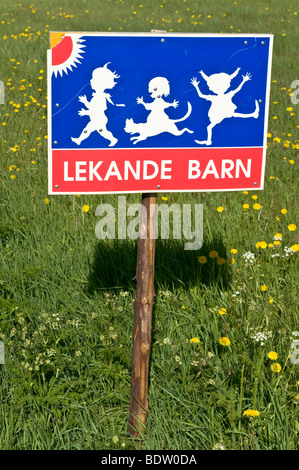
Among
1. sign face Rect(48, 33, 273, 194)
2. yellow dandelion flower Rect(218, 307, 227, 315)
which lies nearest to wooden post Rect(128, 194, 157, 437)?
sign face Rect(48, 33, 273, 194)

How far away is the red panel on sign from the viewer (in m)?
2.21

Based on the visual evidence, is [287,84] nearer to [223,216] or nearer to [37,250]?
[223,216]

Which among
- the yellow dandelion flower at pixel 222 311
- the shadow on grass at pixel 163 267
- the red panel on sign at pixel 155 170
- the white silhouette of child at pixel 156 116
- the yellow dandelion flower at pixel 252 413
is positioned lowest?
the yellow dandelion flower at pixel 252 413

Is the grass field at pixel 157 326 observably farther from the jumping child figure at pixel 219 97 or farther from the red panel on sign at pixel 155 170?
the jumping child figure at pixel 219 97

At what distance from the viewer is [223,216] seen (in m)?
3.86

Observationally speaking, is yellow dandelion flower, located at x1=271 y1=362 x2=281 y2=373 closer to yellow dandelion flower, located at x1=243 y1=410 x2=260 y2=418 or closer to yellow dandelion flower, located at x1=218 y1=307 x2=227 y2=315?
yellow dandelion flower, located at x1=243 y1=410 x2=260 y2=418

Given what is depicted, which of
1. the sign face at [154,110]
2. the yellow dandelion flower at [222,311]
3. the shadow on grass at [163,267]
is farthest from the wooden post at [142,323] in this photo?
the shadow on grass at [163,267]

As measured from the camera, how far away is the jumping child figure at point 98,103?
7.03 ft

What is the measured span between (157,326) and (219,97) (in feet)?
4.15

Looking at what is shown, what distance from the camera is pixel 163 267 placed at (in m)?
3.32

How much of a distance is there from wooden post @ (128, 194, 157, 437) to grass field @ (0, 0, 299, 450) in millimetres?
75

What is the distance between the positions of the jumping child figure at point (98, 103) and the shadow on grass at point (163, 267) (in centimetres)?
116

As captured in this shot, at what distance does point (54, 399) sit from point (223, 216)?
186 cm

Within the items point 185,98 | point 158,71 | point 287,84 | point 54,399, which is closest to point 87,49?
point 158,71
